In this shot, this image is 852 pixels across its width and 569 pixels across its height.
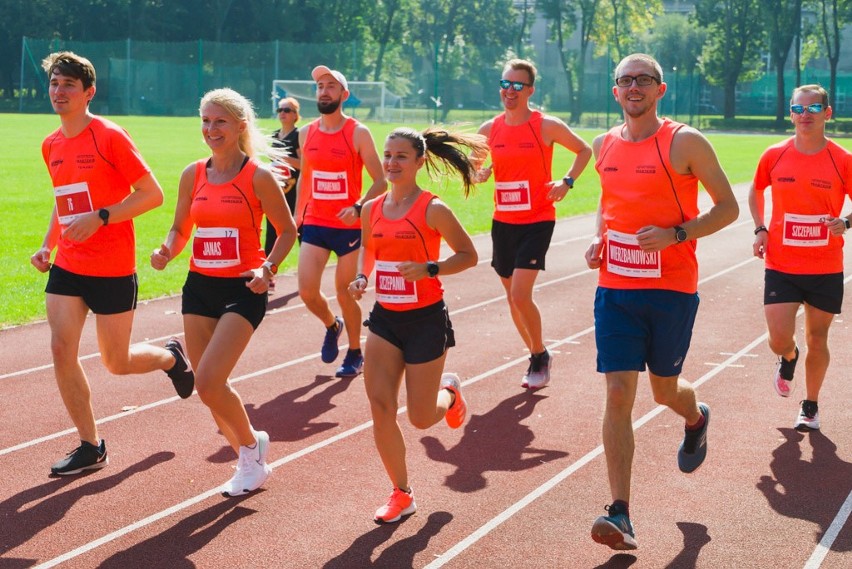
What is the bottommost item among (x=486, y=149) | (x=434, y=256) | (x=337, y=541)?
(x=337, y=541)

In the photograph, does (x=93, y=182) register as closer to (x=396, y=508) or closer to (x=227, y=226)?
(x=227, y=226)

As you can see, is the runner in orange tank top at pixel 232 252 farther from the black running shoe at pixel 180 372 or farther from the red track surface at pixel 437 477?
the black running shoe at pixel 180 372

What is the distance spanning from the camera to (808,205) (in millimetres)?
7586

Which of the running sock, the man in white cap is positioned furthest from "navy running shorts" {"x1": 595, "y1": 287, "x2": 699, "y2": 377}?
the man in white cap

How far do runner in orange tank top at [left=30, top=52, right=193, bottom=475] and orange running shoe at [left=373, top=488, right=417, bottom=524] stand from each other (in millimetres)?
1886

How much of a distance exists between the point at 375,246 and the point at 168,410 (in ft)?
9.11

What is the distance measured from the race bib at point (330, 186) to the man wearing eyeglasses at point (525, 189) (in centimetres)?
119

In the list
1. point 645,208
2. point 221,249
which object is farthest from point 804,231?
point 221,249

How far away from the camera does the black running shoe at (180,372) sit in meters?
7.56

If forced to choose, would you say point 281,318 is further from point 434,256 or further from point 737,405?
point 434,256

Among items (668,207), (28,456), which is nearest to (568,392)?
(668,207)

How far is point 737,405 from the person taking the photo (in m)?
8.41

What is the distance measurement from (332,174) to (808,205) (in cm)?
372

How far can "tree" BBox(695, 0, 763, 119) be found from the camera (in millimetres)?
82250
